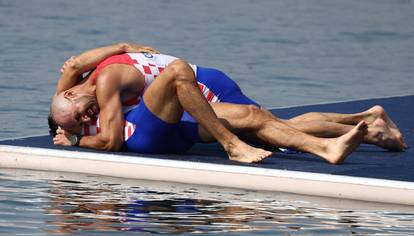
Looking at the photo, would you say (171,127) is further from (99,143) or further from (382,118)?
(382,118)

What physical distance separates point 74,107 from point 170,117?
564 mm

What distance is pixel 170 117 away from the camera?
9.24 metres

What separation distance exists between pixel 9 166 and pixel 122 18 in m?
10.8

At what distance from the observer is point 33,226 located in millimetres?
8227

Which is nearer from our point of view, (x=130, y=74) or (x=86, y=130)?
(x=130, y=74)

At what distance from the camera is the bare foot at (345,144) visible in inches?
356

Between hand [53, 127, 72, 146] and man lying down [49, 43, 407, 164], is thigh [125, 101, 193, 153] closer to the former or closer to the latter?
man lying down [49, 43, 407, 164]

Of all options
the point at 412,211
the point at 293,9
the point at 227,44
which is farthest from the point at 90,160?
the point at 293,9

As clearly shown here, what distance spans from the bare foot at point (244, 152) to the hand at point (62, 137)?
102 centimetres

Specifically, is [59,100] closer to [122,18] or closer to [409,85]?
[409,85]

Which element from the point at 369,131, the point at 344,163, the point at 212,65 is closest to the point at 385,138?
the point at 369,131

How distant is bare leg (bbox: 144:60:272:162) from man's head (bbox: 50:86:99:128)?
0.35m

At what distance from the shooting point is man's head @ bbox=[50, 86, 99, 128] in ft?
30.6

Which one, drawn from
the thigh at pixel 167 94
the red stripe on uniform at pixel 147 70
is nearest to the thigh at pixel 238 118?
the thigh at pixel 167 94
